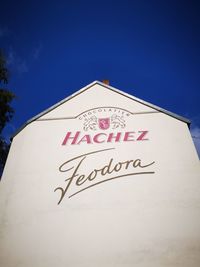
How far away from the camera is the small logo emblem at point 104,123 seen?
6238 mm

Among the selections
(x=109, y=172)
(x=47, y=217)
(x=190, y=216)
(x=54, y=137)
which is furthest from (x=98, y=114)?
(x=190, y=216)

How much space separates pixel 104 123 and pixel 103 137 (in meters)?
0.64

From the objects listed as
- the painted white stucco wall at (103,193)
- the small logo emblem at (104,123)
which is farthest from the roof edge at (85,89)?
the small logo emblem at (104,123)

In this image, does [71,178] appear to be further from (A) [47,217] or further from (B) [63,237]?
(B) [63,237]

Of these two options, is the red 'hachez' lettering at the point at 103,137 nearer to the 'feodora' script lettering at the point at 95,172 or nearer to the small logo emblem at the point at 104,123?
the small logo emblem at the point at 104,123

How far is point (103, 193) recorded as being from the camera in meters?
4.89

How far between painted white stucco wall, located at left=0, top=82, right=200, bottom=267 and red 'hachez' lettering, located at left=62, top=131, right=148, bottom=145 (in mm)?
36

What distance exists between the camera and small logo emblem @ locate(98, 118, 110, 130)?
624 cm

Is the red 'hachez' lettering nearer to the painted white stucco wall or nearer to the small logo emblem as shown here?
the painted white stucco wall

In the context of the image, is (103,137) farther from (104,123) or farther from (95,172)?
(95,172)

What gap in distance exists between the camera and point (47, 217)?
4617 mm

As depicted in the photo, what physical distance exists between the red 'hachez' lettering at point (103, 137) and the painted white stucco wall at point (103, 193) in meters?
0.04

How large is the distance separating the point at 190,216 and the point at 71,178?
137 inches

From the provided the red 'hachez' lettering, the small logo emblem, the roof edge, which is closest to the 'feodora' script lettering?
the red 'hachez' lettering
